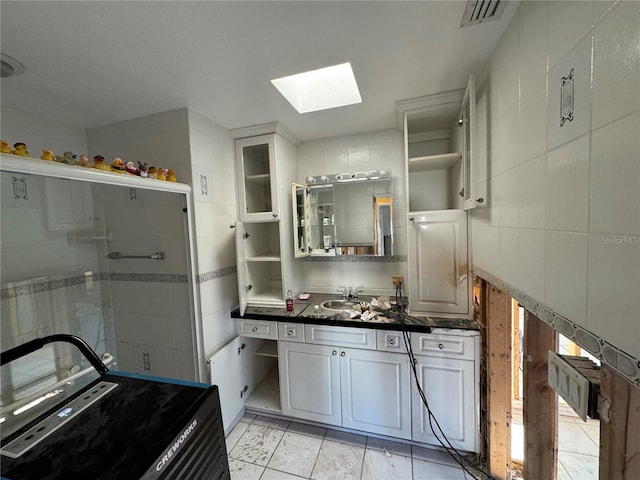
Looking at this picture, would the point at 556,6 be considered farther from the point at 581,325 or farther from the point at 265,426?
the point at 265,426

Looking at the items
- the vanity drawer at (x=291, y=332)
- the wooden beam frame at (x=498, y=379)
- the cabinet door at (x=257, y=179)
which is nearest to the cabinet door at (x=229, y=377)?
the vanity drawer at (x=291, y=332)

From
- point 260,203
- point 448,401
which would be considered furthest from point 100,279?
point 448,401

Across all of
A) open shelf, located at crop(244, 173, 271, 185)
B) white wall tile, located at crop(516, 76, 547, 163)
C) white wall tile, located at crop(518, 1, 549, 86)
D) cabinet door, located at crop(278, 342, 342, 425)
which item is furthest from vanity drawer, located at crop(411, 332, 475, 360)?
open shelf, located at crop(244, 173, 271, 185)

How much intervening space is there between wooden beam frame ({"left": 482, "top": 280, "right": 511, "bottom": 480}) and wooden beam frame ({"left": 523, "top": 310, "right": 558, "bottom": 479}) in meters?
0.23

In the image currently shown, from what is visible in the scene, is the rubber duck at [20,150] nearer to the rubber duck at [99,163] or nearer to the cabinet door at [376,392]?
the rubber duck at [99,163]

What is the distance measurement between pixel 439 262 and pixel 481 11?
1.22 metres

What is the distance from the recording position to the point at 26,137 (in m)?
1.48

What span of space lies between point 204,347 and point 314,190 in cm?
146

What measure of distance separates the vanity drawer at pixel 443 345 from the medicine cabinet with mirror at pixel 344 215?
701 millimetres

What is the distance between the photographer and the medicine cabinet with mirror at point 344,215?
1.95 metres

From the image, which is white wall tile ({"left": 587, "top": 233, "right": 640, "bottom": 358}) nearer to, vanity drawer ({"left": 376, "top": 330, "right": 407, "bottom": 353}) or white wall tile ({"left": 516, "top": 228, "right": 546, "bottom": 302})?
white wall tile ({"left": 516, "top": 228, "right": 546, "bottom": 302})

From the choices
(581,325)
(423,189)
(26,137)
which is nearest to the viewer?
(581,325)

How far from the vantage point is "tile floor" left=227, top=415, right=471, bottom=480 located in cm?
142

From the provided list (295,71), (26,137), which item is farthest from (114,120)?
(295,71)
